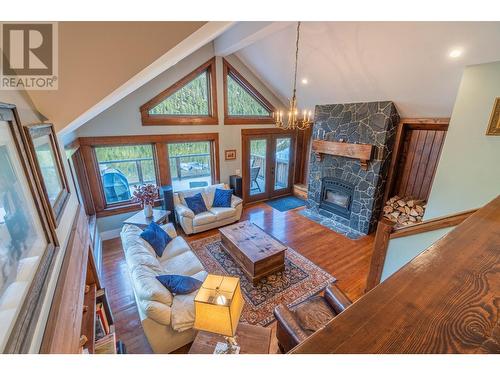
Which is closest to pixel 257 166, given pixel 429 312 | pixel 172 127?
pixel 172 127

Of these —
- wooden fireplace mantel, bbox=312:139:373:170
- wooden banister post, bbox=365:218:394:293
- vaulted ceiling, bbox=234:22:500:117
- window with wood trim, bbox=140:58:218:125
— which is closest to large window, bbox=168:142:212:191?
window with wood trim, bbox=140:58:218:125

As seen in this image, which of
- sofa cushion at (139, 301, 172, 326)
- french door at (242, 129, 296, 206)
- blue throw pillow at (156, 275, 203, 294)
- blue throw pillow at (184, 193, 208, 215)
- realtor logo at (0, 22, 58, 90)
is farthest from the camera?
french door at (242, 129, 296, 206)

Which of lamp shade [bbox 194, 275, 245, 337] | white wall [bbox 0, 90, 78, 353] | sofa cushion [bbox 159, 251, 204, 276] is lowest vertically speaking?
sofa cushion [bbox 159, 251, 204, 276]

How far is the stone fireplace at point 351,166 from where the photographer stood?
4.10m

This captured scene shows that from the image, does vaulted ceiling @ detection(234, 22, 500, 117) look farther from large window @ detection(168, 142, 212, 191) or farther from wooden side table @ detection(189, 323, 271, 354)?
wooden side table @ detection(189, 323, 271, 354)

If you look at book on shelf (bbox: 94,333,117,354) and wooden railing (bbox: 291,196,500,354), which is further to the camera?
book on shelf (bbox: 94,333,117,354)

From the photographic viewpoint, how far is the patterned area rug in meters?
2.69

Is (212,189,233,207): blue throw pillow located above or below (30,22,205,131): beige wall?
below

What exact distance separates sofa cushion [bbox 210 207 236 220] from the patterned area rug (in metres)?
0.82

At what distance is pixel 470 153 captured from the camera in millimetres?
2736

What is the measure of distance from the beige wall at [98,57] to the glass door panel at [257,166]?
4.13m

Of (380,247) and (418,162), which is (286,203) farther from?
(380,247)
